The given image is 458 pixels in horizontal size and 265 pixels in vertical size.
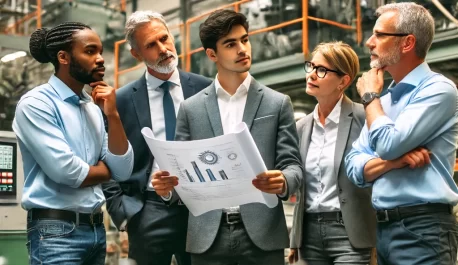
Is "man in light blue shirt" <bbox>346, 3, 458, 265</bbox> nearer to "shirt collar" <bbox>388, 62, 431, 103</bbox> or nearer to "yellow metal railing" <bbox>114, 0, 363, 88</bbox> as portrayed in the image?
"shirt collar" <bbox>388, 62, 431, 103</bbox>

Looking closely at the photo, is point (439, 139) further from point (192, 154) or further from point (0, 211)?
point (0, 211)

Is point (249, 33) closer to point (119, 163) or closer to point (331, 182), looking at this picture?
point (331, 182)

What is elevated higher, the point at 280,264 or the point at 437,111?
the point at 437,111

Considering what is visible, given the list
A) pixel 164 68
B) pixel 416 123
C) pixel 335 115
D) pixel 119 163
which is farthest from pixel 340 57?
pixel 119 163

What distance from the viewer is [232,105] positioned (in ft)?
7.79

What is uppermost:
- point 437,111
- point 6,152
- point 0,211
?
point 437,111

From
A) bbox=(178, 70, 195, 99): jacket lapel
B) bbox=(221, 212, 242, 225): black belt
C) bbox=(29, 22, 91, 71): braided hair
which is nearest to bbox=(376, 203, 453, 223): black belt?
bbox=(221, 212, 242, 225): black belt

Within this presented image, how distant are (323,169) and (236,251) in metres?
0.56

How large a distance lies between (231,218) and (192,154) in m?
0.36

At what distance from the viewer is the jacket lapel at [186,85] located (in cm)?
280

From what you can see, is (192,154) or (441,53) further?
(441,53)

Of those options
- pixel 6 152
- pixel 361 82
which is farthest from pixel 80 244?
pixel 6 152

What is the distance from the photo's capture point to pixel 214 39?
2404 mm

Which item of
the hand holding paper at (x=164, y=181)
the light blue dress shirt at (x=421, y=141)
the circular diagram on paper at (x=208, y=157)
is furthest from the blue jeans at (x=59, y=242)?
the light blue dress shirt at (x=421, y=141)
